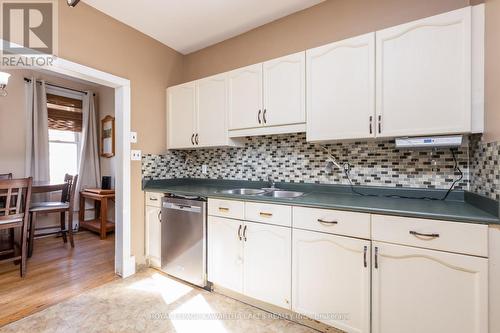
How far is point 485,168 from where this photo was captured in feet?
4.38

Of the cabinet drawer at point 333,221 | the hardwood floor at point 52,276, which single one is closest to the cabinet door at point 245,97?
the cabinet drawer at point 333,221

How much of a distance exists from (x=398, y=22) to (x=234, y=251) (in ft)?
7.10

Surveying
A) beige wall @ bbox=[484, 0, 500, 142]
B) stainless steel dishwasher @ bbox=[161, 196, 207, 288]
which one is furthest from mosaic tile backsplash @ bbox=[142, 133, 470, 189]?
stainless steel dishwasher @ bbox=[161, 196, 207, 288]

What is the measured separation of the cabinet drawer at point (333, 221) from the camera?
1.39m

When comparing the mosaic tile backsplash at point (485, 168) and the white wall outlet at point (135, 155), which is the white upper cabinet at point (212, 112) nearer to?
the white wall outlet at point (135, 155)

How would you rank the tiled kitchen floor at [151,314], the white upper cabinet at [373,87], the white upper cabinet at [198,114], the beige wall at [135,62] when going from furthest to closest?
the white upper cabinet at [198,114] → the beige wall at [135,62] → the tiled kitchen floor at [151,314] → the white upper cabinet at [373,87]

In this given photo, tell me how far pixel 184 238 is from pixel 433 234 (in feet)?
5.96

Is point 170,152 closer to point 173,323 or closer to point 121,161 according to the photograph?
point 121,161

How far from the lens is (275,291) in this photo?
5.61 feet

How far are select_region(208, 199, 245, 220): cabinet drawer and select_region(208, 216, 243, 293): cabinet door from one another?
1.6 inches

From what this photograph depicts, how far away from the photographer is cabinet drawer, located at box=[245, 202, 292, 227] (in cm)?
166

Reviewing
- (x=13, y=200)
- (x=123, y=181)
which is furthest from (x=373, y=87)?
(x=13, y=200)

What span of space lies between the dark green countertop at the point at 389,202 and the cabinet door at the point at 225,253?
0.24 metres

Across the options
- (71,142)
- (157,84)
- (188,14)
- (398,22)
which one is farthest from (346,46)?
(71,142)
